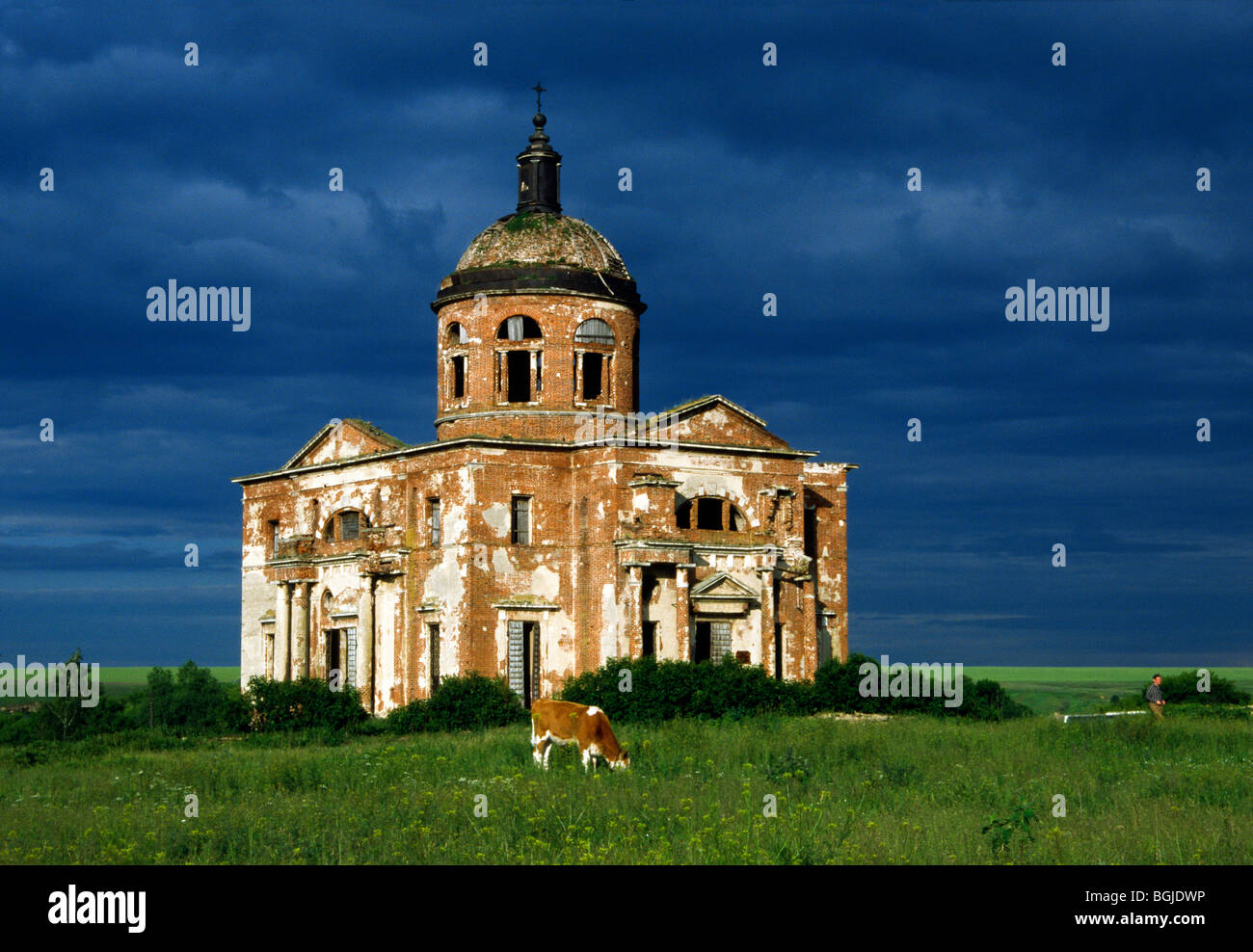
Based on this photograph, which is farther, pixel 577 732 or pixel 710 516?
pixel 710 516

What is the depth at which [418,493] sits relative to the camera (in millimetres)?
→ 39938

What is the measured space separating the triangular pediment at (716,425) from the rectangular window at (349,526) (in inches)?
382

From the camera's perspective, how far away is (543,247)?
4234 cm

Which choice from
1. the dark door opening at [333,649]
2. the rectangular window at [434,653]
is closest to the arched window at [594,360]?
the rectangular window at [434,653]

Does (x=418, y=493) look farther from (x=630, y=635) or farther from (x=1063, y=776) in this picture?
(x=1063, y=776)

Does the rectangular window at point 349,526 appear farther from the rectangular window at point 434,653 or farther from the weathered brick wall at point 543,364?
the rectangular window at point 434,653

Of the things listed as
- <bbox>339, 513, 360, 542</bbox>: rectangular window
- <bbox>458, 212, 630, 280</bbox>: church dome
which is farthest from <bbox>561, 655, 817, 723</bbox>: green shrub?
<bbox>458, 212, 630, 280</bbox>: church dome

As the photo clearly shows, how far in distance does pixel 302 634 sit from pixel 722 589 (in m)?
12.9

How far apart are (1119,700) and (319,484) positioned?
24.4 m

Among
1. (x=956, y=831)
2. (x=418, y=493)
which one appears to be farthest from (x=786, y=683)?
(x=956, y=831)

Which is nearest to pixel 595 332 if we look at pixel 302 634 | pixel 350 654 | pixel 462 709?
pixel 350 654

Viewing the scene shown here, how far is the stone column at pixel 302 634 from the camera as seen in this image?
4334 cm

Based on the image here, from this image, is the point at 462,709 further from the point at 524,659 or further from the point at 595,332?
the point at 595,332

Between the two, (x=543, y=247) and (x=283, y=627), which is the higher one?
(x=543, y=247)
